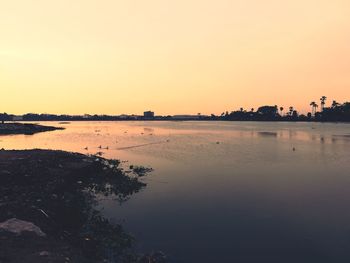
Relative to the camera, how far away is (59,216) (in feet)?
71.7

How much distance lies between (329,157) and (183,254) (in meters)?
50.0

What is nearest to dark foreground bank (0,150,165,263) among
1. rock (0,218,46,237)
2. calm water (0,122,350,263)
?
rock (0,218,46,237)

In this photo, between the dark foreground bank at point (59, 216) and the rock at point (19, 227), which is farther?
the rock at point (19, 227)

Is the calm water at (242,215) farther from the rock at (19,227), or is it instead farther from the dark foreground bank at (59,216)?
the rock at (19,227)

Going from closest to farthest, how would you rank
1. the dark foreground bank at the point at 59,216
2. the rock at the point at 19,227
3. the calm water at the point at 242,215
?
1. the dark foreground bank at the point at 59,216
2. the rock at the point at 19,227
3. the calm water at the point at 242,215

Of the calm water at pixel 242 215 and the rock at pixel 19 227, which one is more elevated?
the rock at pixel 19 227

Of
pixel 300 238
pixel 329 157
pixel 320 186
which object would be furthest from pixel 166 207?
pixel 329 157

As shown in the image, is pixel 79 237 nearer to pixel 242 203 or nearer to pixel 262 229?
pixel 262 229

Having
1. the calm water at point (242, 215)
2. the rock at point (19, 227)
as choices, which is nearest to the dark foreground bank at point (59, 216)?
the rock at point (19, 227)

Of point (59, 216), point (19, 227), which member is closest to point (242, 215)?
point (59, 216)

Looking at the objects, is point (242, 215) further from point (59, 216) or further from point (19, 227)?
point (19, 227)

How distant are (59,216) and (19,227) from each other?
4.58 m

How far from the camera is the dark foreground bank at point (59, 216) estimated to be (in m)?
15.6

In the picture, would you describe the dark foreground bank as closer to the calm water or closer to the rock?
the rock
